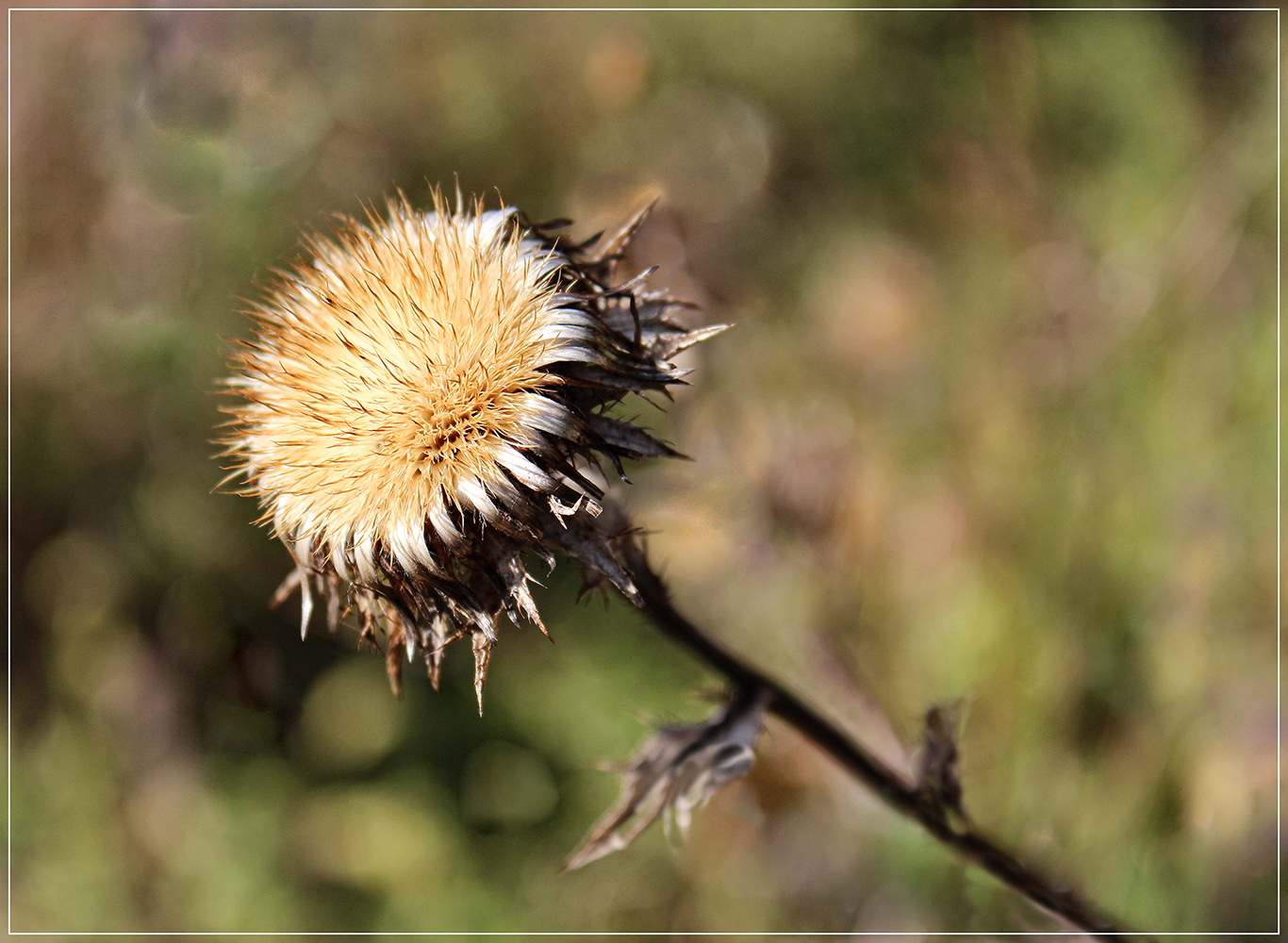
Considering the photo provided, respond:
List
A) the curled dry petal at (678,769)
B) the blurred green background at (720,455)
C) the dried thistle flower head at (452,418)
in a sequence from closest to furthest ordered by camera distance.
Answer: the dried thistle flower head at (452,418), the curled dry petal at (678,769), the blurred green background at (720,455)

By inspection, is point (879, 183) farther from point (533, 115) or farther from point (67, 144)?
point (67, 144)

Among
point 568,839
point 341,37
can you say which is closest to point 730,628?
point 568,839

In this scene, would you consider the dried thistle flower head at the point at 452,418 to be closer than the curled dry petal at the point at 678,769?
Yes

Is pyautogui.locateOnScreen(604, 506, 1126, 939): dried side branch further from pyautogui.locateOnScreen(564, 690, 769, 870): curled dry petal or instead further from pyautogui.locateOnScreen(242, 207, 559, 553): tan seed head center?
pyautogui.locateOnScreen(242, 207, 559, 553): tan seed head center

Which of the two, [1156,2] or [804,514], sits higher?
[1156,2]

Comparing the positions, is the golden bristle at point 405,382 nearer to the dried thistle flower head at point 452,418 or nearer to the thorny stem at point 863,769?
the dried thistle flower head at point 452,418

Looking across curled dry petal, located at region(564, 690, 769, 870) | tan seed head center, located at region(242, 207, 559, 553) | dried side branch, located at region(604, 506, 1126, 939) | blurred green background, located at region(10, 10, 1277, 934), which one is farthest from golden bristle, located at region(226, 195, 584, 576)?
blurred green background, located at region(10, 10, 1277, 934)

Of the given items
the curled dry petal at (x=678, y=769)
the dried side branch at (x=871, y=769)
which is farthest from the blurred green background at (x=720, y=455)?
the curled dry petal at (x=678, y=769)
